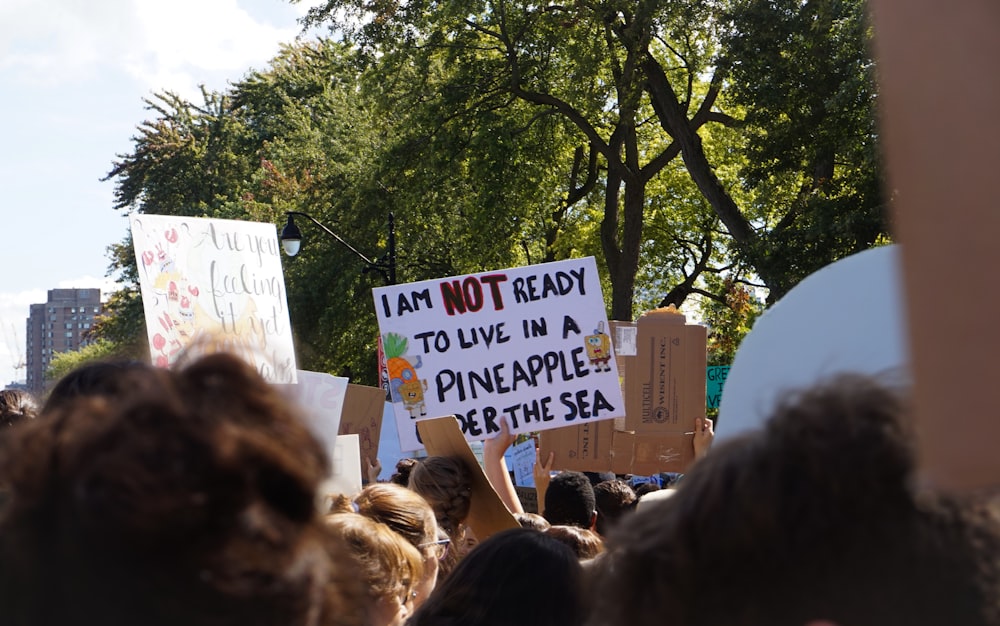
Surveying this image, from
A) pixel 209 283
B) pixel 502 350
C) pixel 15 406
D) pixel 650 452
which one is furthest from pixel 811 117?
pixel 15 406

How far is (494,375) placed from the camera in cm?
687

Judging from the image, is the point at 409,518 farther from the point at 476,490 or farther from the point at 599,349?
the point at 599,349

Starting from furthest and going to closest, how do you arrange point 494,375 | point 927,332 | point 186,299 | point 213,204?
point 213,204 → point 494,375 → point 186,299 → point 927,332

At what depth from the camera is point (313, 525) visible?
1.03 metres

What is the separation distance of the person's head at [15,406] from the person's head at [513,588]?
1.64 meters

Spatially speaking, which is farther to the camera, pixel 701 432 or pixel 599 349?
pixel 701 432

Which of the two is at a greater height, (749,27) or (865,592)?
(749,27)

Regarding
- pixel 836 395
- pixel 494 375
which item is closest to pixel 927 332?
pixel 836 395

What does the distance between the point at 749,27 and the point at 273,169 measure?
18724 millimetres

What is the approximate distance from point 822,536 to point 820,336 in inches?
29.1

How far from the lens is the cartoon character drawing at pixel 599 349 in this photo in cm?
695

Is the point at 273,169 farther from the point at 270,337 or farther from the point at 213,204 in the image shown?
the point at 270,337

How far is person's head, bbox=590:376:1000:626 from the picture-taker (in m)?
1.00

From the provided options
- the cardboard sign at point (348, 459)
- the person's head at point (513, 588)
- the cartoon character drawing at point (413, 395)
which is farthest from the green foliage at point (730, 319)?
the person's head at point (513, 588)
